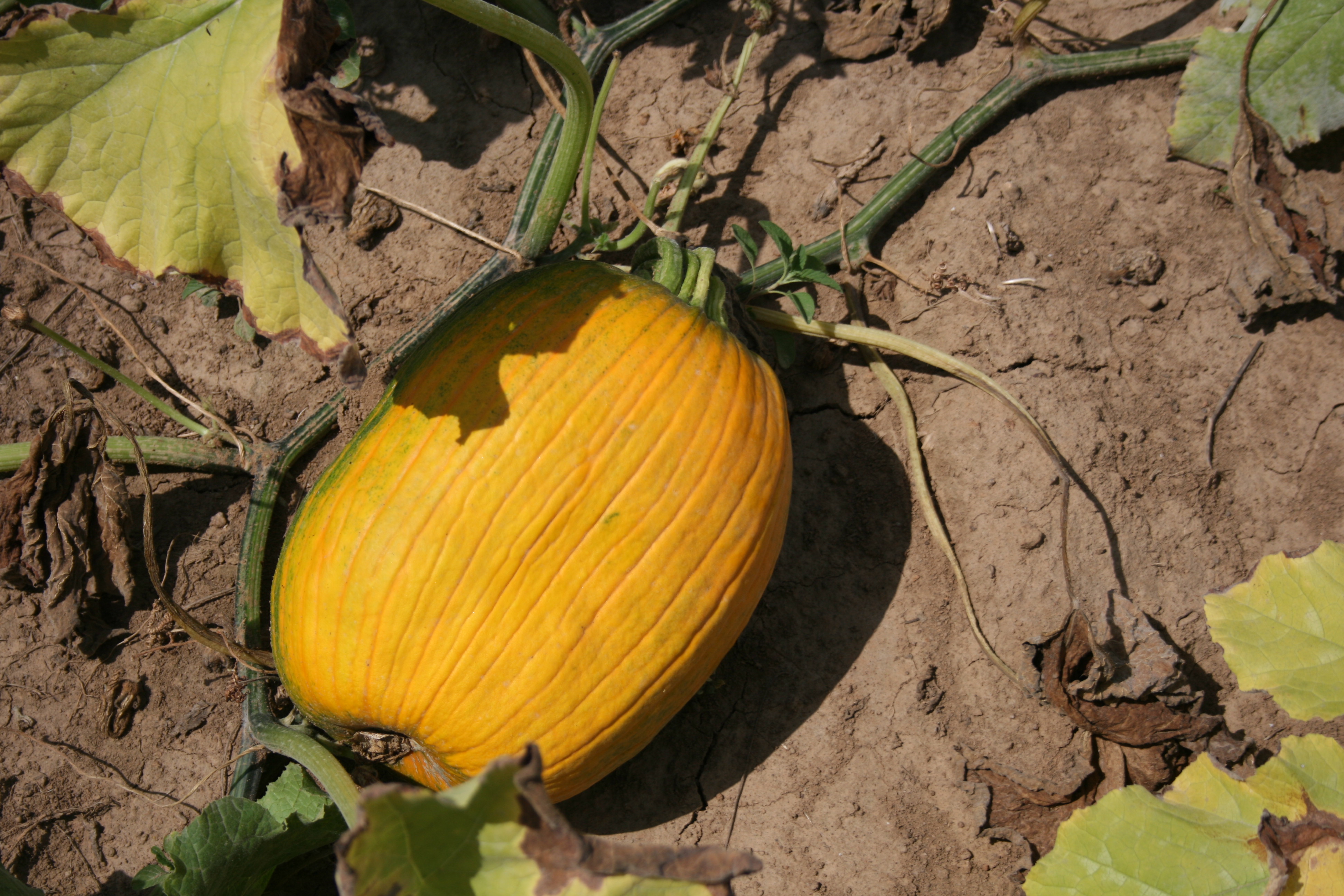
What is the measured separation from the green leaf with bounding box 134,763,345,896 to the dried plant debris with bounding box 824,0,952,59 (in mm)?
2755

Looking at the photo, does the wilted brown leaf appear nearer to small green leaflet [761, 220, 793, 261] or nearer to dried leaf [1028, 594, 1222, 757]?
dried leaf [1028, 594, 1222, 757]

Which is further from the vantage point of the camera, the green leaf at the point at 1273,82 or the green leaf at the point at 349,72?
the green leaf at the point at 1273,82

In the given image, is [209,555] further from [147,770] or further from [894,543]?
[894,543]

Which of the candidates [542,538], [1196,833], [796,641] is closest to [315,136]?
[542,538]

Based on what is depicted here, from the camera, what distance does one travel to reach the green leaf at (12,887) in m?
2.00

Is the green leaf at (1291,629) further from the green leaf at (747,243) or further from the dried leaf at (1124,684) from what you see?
the green leaf at (747,243)

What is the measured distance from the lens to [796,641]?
2.49 metres

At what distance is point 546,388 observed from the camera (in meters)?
1.80

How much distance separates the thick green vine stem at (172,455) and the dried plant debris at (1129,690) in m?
2.49

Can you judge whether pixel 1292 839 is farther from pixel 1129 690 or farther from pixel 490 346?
pixel 490 346

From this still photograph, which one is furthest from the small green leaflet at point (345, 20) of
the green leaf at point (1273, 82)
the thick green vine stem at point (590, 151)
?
the green leaf at point (1273, 82)

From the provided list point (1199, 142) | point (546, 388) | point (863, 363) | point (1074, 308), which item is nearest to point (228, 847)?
point (546, 388)

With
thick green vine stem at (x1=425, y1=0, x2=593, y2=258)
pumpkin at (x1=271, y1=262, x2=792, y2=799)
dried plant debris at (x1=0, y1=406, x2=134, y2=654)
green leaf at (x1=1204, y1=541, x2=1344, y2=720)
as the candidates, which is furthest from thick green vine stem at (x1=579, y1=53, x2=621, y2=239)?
green leaf at (x1=1204, y1=541, x2=1344, y2=720)

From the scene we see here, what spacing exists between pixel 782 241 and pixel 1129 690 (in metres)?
1.59
